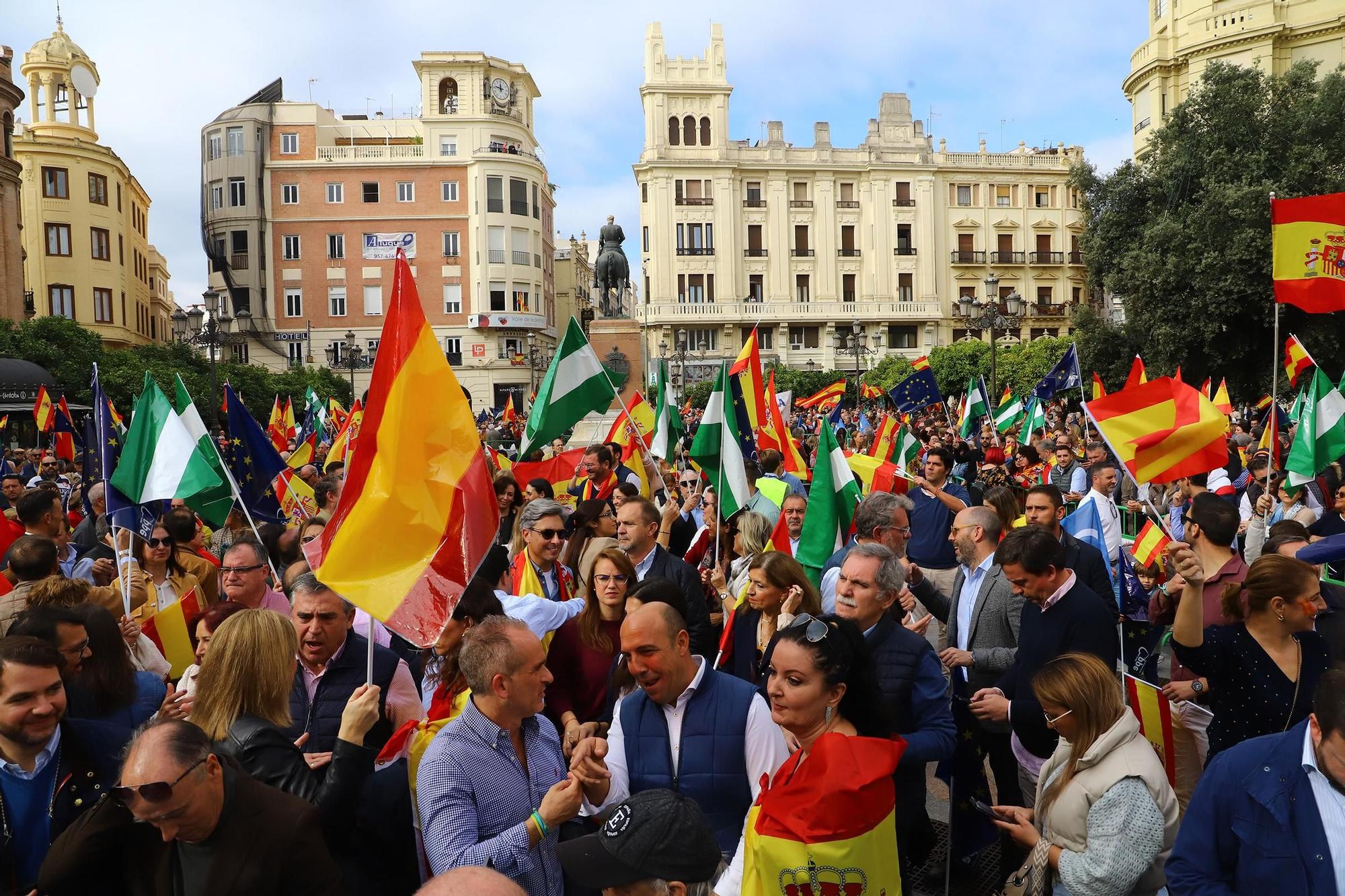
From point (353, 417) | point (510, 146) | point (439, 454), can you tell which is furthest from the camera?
point (510, 146)

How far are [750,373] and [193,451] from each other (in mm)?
5617

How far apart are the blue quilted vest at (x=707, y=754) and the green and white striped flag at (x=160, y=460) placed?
4715 millimetres

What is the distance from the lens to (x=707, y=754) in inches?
132

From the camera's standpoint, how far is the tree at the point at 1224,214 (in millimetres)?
27875

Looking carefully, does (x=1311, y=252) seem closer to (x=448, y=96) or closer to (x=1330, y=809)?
(x=1330, y=809)

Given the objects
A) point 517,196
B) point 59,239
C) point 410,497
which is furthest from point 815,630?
point 517,196

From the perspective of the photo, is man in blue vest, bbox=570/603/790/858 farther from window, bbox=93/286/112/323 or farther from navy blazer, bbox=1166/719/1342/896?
window, bbox=93/286/112/323

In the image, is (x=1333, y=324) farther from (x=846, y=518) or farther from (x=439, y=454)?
(x=439, y=454)

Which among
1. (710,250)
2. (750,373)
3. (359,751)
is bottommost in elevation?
(359,751)

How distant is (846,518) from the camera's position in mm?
6840

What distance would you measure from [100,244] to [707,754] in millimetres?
54044

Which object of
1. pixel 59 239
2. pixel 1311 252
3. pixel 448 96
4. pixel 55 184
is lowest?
pixel 1311 252

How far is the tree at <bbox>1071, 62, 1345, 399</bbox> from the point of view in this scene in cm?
2788

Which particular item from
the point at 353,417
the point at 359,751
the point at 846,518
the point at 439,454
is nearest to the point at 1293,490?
the point at 846,518
